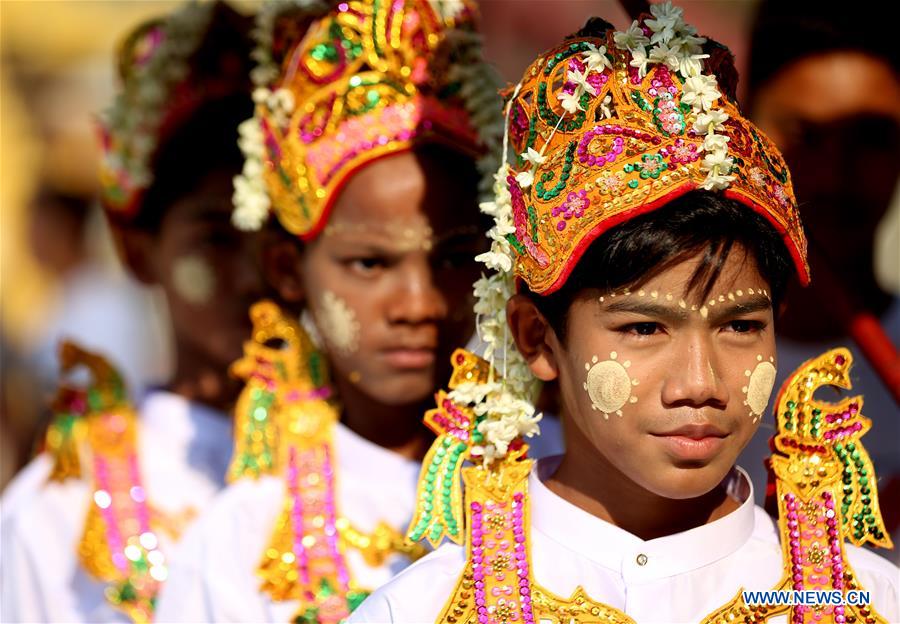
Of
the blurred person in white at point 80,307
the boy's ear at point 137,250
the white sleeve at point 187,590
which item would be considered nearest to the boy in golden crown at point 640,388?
the white sleeve at point 187,590

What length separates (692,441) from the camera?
2.59m

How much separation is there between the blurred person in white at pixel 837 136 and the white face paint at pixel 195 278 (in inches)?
69.9

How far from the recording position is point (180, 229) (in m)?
4.47

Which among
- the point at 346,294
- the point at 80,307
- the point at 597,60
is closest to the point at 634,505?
the point at 597,60

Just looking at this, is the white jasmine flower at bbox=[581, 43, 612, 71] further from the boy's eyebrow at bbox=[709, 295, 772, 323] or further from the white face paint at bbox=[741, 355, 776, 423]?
the white face paint at bbox=[741, 355, 776, 423]

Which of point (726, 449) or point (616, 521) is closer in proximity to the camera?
point (726, 449)

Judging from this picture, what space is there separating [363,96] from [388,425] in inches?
34.6

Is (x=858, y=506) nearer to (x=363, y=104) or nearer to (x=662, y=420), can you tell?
(x=662, y=420)

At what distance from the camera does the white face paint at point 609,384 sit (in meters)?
2.61

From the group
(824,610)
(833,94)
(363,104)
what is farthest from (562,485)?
(833,94)

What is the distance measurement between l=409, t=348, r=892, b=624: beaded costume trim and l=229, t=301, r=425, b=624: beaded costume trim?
674 mm

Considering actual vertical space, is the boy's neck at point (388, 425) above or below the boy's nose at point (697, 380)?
below

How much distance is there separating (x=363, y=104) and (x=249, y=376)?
831mm

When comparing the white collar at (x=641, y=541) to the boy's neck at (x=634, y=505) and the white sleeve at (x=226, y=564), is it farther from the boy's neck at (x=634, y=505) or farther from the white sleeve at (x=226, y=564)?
the white sleeve at (x=226, y=564)
